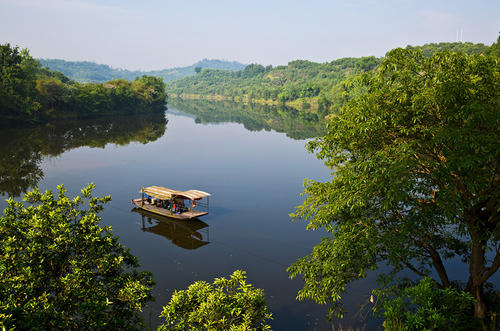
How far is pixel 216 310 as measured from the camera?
905cm

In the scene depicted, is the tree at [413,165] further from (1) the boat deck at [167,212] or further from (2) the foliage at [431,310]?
Answer: (1) the boat deck at [167,212]

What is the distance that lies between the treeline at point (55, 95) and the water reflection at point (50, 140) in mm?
4552

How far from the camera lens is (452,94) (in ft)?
35.8

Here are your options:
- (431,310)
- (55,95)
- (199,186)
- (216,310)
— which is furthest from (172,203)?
(55,95)

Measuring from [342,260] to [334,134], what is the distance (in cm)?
487

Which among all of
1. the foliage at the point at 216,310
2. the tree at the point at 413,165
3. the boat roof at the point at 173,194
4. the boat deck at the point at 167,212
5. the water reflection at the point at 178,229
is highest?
the tree at the point at 413,165

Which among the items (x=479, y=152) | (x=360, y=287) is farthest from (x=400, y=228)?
(x=360, y=287)

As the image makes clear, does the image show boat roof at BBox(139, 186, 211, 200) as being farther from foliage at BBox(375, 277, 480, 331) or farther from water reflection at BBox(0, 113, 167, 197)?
foliage at BBox(375, 277, 480, 331)

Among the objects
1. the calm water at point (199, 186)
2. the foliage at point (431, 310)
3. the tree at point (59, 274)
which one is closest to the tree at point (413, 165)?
the foliage at point (431, 310)

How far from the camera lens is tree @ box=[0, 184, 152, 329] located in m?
8.45

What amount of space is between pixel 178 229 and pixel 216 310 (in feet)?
65.8

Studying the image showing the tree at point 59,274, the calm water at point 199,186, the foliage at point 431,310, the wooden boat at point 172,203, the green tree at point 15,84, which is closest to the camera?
the tree at point 59,274

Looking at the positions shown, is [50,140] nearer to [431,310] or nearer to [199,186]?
[199,186]

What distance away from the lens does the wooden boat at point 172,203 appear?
94.6 ft
